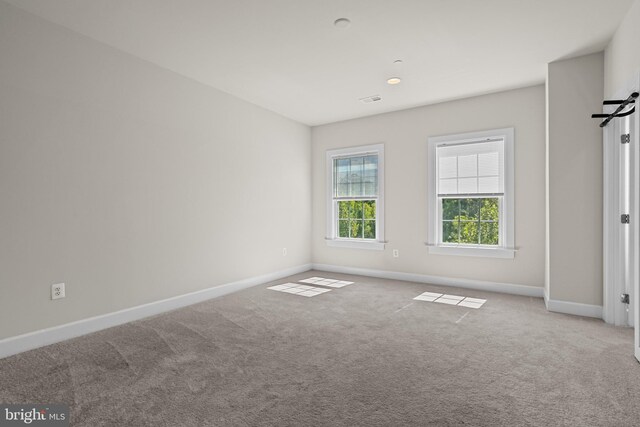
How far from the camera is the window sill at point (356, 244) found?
568 centimetres

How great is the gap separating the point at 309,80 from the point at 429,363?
3356 millimetres

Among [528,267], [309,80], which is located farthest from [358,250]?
[309,80]

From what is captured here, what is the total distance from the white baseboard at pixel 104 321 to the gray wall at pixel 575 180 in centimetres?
392

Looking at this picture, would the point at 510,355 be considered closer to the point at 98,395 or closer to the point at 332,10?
the point at 98,395

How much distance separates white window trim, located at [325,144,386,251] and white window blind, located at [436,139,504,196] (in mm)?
938

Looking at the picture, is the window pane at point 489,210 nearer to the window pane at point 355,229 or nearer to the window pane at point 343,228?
the window pane at point 355,229

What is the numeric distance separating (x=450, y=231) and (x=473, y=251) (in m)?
0.45

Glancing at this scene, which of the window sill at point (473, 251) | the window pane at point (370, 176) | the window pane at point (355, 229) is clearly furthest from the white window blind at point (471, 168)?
the window pane at point (355, 229)

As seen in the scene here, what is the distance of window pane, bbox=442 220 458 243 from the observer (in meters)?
5.07

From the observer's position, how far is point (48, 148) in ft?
9.59

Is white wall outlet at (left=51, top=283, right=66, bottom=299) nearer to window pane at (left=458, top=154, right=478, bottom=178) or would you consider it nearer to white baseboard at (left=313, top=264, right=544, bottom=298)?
white baseboard at (left=313, top=264, right=544, bottom=298)

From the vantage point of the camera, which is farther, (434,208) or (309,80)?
(434,208)

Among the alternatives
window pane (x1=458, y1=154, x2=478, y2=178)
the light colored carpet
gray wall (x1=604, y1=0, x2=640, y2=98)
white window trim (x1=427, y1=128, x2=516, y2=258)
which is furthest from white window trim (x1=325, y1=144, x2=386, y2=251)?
gray wall (x1=604, y1=0, x2=640, y2=98)

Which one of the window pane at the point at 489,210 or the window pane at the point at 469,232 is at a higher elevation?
the window pane at the point at 489,210
